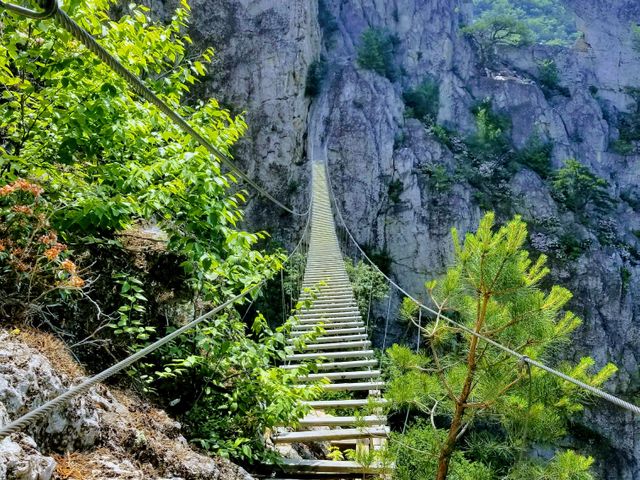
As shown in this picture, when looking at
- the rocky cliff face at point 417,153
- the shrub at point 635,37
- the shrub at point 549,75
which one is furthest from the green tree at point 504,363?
the shrub at point 635,37

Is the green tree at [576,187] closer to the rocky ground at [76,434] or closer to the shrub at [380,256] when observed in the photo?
the shrub at [380,256]

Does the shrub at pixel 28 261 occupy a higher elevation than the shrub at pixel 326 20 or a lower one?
lower

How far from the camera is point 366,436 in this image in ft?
8.00

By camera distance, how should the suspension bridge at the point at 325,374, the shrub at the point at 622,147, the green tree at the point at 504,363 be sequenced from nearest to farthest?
the suspension bridge at the point at 325,374, the green tree at the point at 504,363, the shrub at the point at 622,147

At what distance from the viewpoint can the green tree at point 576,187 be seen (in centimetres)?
1443

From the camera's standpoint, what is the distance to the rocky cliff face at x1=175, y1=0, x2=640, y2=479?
42.5ft

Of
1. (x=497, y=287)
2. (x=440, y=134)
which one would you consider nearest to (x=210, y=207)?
(x=497, y=287)

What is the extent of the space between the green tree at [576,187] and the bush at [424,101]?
4.47 meters

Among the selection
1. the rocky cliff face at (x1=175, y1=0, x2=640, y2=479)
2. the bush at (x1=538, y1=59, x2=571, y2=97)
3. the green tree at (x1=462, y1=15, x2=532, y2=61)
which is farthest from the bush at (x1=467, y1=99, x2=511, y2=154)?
the green tree at (x1=462, y1=15, x2=532, y2=61)

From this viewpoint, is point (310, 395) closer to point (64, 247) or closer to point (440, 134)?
point (64, 247)

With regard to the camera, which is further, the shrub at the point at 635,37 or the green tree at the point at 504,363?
the shrub at the point at 635,37

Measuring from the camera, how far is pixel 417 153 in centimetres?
1423

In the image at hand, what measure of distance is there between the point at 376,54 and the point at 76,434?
16.0m

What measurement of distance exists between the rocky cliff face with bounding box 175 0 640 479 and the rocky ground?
11109 mm
